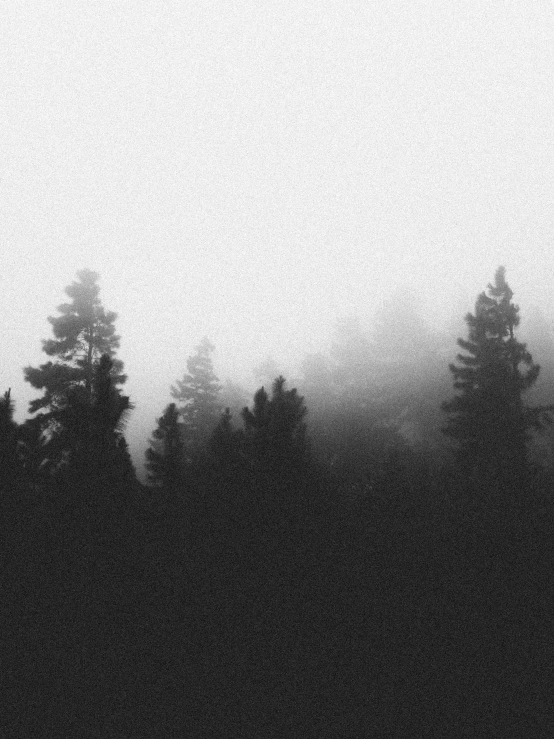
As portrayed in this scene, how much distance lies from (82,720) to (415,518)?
913cm

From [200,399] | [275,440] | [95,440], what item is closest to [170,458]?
[275,440]

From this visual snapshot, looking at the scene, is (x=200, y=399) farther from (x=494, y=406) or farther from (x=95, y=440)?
(x=95, y=440)

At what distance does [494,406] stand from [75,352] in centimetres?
2056

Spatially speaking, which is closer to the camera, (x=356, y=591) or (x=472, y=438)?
(x=356, y=591)

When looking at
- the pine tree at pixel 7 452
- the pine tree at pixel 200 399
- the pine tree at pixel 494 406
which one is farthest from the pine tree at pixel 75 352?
the pine tree at pixel 494 406

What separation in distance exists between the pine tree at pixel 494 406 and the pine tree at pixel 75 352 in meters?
16.9

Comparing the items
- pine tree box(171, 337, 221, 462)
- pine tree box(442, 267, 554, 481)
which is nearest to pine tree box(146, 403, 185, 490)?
pine tree box(442, 267, 554, 481)

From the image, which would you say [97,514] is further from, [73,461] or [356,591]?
[356,591]

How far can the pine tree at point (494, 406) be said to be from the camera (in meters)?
20.2

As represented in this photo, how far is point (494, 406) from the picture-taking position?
20.6m

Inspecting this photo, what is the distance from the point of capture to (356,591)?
384 inches

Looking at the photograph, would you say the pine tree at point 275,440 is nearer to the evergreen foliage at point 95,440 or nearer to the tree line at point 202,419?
the tree line at point 202,419

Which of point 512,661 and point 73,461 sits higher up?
point 73,461

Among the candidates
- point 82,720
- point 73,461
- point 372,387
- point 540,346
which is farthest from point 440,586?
point 540,346
